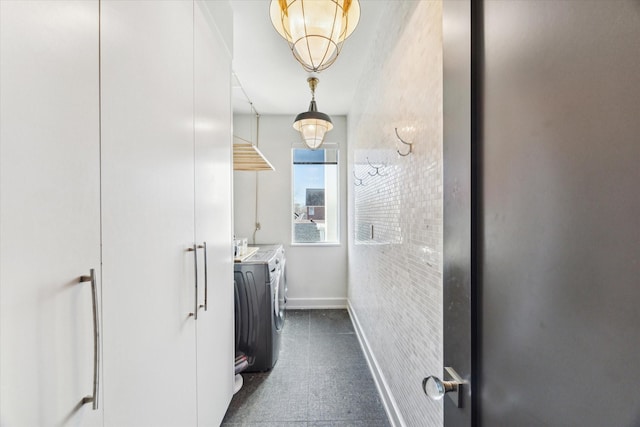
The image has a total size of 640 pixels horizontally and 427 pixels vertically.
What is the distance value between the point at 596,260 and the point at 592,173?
119 millimetres

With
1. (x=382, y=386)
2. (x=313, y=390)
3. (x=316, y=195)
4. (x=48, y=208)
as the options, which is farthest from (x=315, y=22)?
(x=316, y=195)

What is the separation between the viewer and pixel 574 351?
0.39 metres

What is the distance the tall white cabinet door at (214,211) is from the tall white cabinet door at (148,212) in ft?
0.34

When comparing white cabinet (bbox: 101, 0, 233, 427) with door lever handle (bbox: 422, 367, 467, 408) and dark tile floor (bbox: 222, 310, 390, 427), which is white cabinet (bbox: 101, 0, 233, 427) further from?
door lever handle (bbox: 422, 367, 467, 408)

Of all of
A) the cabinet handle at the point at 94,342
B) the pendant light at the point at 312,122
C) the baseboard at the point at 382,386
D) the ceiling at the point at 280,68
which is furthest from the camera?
the pendant light at the point at 312,122

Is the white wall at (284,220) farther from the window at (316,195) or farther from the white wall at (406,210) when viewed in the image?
the white wall at (406,210)

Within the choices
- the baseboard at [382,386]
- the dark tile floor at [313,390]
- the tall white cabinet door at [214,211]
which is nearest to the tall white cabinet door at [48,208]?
the tall white cabinet door at [214,211]

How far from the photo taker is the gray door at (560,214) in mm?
333

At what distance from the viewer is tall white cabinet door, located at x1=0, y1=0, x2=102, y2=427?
1.50 feet

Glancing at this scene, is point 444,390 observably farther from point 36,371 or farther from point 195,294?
point 195,294

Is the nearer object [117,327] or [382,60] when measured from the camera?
[117,327]

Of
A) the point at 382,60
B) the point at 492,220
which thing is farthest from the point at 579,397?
the point at 382,60

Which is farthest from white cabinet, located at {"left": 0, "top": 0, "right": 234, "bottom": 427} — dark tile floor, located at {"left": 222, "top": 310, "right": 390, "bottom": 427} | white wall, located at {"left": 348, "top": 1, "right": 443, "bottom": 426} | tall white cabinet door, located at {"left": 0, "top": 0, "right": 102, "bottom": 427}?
white wall, located at {"left": 348, "top": 1, "right": 443, "bottom": 426}

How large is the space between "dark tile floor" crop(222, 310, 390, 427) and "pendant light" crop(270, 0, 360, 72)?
2.15 metres
